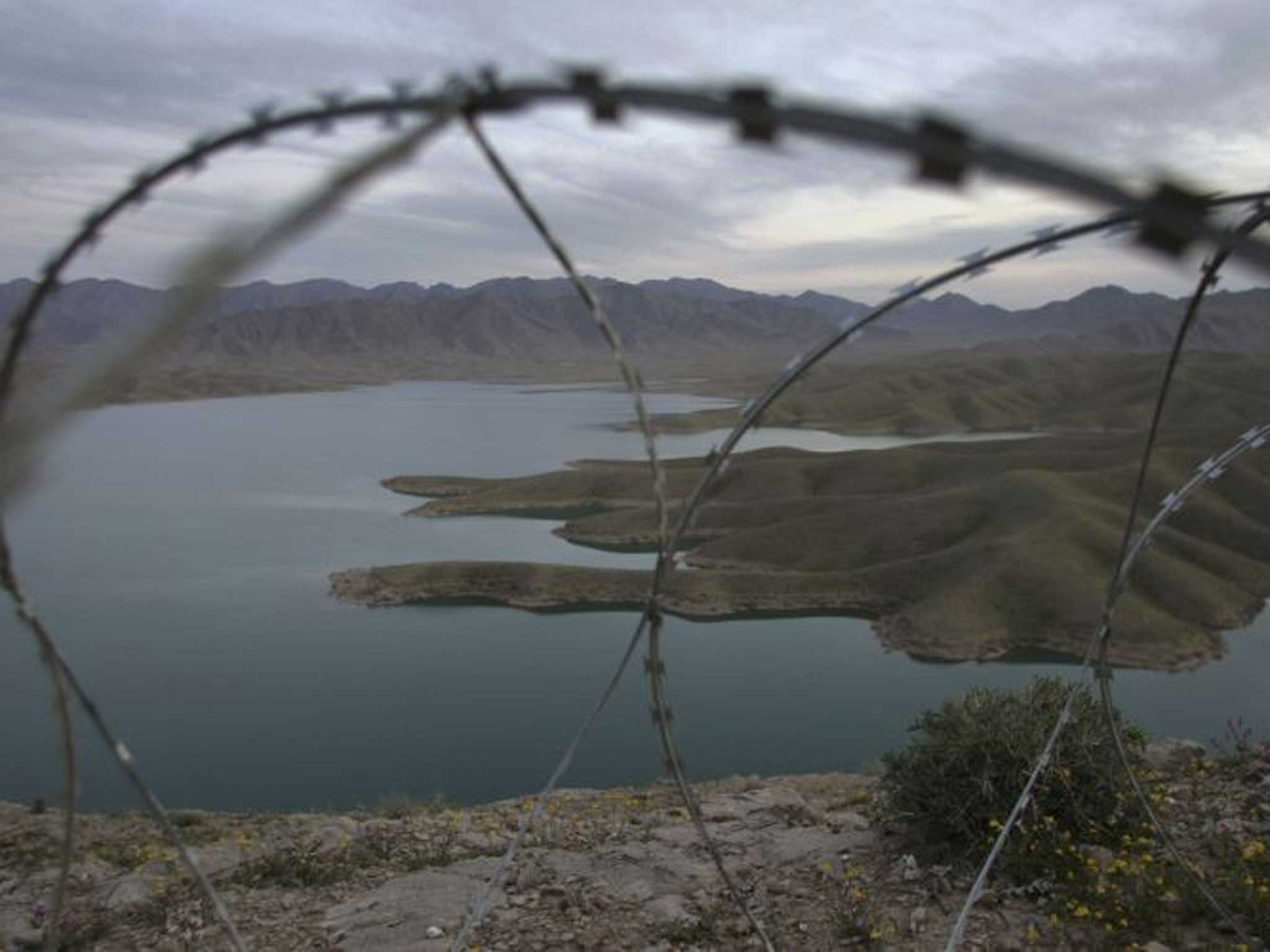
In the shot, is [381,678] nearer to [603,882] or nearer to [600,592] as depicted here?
[600,592]

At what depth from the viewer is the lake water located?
21578 mm

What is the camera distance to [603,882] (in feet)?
27.1

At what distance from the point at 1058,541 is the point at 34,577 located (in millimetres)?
41256

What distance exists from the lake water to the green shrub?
42.1ft

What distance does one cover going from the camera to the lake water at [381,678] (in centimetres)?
2158

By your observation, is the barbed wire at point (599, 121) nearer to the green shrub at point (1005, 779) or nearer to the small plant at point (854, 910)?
the small plant at point (854, 910)

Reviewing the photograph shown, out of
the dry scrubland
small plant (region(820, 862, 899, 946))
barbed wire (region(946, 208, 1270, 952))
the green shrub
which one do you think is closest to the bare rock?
small plant (region(820, 862, 899, 946))

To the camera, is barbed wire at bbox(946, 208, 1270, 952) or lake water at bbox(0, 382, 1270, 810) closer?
barbed wire at bbox(946, 208, 1270, 952)

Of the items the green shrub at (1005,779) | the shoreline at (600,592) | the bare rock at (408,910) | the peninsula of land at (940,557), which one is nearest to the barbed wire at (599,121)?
the bare rock at (408,910)

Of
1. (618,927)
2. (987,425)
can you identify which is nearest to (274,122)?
(618,927)

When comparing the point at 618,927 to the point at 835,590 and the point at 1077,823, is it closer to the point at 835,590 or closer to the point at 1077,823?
the point at 1077,823

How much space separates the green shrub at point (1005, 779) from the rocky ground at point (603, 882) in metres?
0.31

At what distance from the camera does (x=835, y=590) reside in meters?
35.7

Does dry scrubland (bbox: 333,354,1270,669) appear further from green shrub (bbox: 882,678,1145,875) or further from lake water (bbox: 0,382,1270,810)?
green shrub (bbox: 882,678,1145,875)
